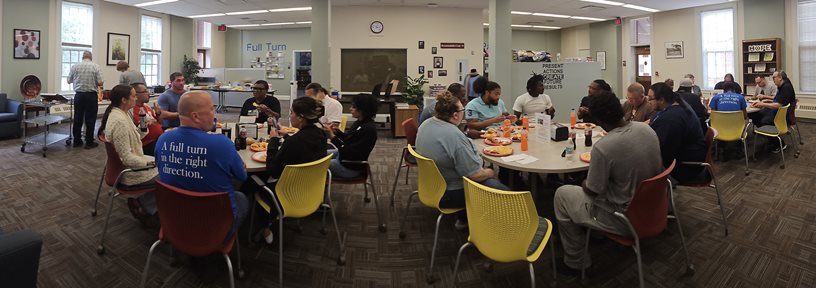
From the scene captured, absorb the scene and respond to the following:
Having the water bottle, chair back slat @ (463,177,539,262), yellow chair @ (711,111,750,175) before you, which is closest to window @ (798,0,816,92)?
yellow chair @ (711,111,750,175)

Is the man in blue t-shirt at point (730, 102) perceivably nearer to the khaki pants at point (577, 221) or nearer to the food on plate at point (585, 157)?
the food on plate at point (585, 157)

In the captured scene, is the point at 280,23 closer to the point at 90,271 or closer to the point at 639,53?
the point at 639,53

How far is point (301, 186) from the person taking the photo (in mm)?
2459

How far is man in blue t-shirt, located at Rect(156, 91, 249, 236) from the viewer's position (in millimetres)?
2061

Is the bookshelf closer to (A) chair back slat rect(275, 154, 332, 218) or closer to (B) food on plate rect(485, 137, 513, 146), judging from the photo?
(B) food on plate rect(485, 137, 513, 146)

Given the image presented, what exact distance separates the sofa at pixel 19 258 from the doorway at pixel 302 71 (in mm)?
10006

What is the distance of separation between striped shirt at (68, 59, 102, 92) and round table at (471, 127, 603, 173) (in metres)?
6.81

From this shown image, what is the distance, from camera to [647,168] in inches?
85.2

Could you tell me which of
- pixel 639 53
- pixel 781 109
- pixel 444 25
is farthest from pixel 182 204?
pixel 639 53

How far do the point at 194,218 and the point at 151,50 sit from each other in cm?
1253

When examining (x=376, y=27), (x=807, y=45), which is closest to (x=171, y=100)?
(x=376, y=27)

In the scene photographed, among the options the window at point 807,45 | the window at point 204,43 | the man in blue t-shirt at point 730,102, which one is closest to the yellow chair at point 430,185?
the man in blue t-shirt at point 730,102

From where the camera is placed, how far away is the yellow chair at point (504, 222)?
1.73 metres

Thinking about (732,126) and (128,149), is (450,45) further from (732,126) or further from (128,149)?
(128,149)
